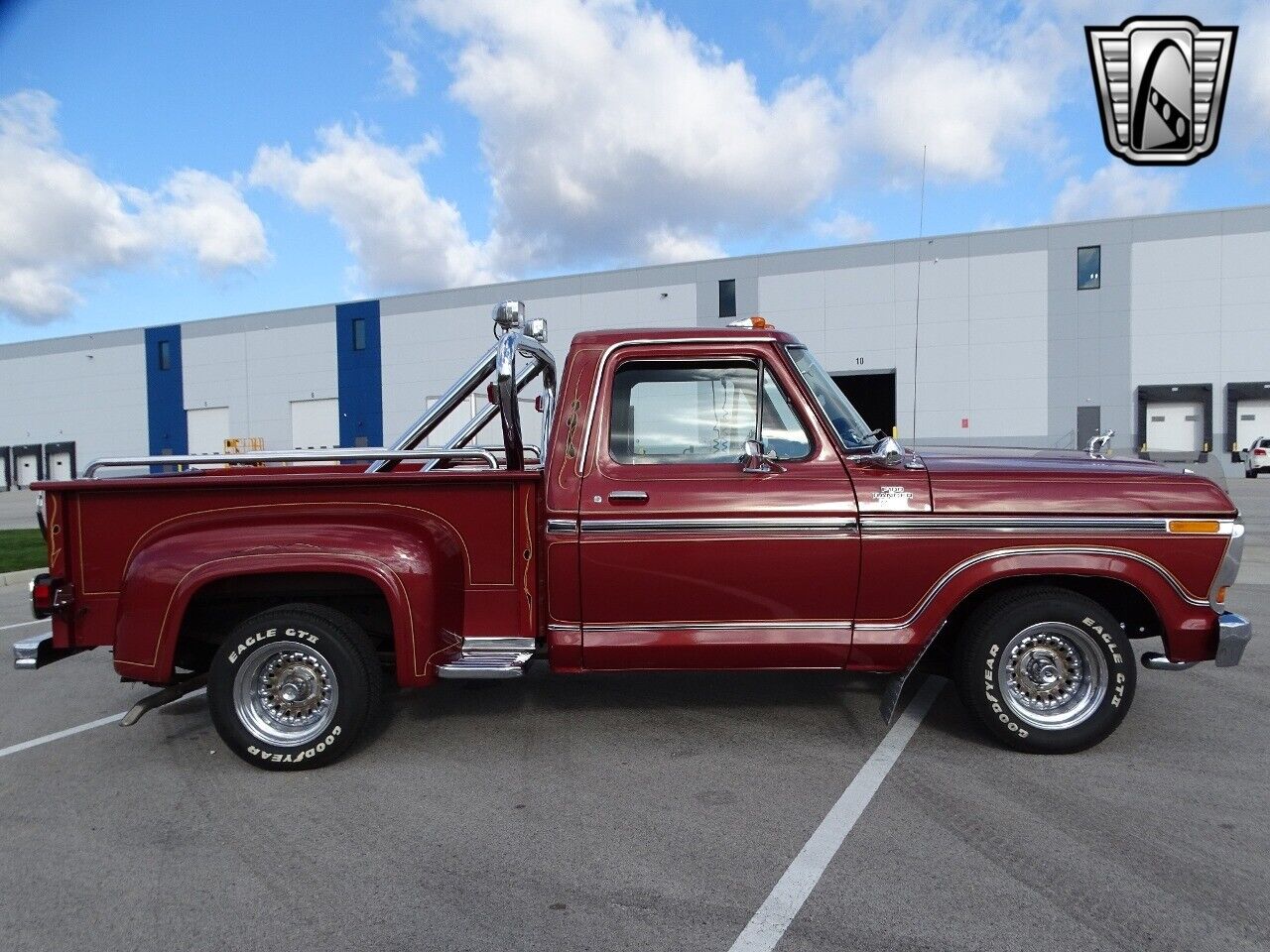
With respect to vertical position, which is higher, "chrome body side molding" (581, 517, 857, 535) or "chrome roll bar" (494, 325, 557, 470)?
"chrome roll bar" (494, 325, 557, 470)

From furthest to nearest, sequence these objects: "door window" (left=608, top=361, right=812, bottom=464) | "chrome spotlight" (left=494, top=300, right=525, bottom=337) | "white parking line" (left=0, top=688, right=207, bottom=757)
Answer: "white parking line" (left=0, top=688, right=207, bottom=757), "chrome spotlight" (left=494, top=300, right=525, bottom=337), "door window" (left=608, top=361, right=812, bottom=464)

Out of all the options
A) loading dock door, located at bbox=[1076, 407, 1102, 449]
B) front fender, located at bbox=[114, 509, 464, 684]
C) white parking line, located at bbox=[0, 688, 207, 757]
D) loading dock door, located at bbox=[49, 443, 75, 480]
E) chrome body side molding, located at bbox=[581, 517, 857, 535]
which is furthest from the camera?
loading dock door, located at bbox=[49, 443, 75, 480]

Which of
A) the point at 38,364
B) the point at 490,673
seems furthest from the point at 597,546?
the point at 38,364

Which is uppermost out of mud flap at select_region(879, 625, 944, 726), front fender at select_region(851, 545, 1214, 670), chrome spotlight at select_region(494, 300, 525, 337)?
chrome spotlight at select_region(494, 300, 525, 337)

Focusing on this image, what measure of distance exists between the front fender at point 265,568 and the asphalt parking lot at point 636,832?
0.65 m

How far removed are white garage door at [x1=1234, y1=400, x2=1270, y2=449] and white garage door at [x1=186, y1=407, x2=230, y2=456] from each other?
150 ft

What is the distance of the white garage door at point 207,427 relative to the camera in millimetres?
44031

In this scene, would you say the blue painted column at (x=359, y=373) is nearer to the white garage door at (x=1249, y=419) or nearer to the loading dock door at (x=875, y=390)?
the loading dock door at (x=875, y=390)

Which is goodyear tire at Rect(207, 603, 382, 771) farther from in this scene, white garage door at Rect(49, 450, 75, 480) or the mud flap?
white garage door at Rect(49, 450, 75, 480)

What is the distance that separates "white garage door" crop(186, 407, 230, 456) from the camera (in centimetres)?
4403

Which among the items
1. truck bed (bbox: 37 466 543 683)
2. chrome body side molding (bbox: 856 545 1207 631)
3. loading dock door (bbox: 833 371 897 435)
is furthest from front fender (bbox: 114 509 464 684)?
loading dock door (bbox: 833 371 897 435)

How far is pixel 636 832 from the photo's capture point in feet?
10.8

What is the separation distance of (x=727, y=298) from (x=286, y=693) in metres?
32.4

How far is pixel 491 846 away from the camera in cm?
321
